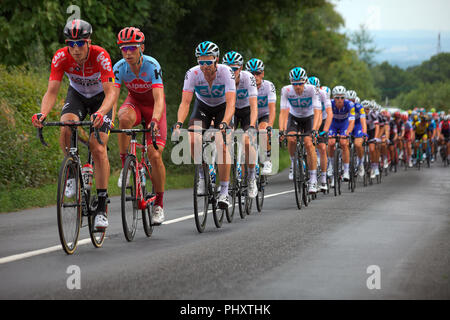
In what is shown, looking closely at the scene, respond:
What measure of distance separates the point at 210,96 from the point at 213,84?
186mm

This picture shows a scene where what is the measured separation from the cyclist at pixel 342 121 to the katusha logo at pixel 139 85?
346 inches

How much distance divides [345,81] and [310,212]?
65352 millimetres

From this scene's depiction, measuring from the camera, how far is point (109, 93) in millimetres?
7926

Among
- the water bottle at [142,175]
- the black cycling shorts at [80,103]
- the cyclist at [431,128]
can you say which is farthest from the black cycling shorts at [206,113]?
the cyclist at [431,128]

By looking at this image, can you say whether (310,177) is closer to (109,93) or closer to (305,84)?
(305,84)

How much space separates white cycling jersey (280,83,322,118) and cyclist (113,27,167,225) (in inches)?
213

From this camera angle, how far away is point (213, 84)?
1020 cm

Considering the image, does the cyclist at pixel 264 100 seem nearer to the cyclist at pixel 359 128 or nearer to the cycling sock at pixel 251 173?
the cycling sock at pixel 251 173

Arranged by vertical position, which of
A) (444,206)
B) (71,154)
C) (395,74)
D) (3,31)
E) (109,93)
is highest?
(395,74)

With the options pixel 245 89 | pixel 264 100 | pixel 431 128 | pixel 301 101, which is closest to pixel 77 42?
pixel 245 89

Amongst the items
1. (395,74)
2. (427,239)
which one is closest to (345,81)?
(427,239)

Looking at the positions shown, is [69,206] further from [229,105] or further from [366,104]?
[366,104]

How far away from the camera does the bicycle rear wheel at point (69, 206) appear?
7.30 meters
